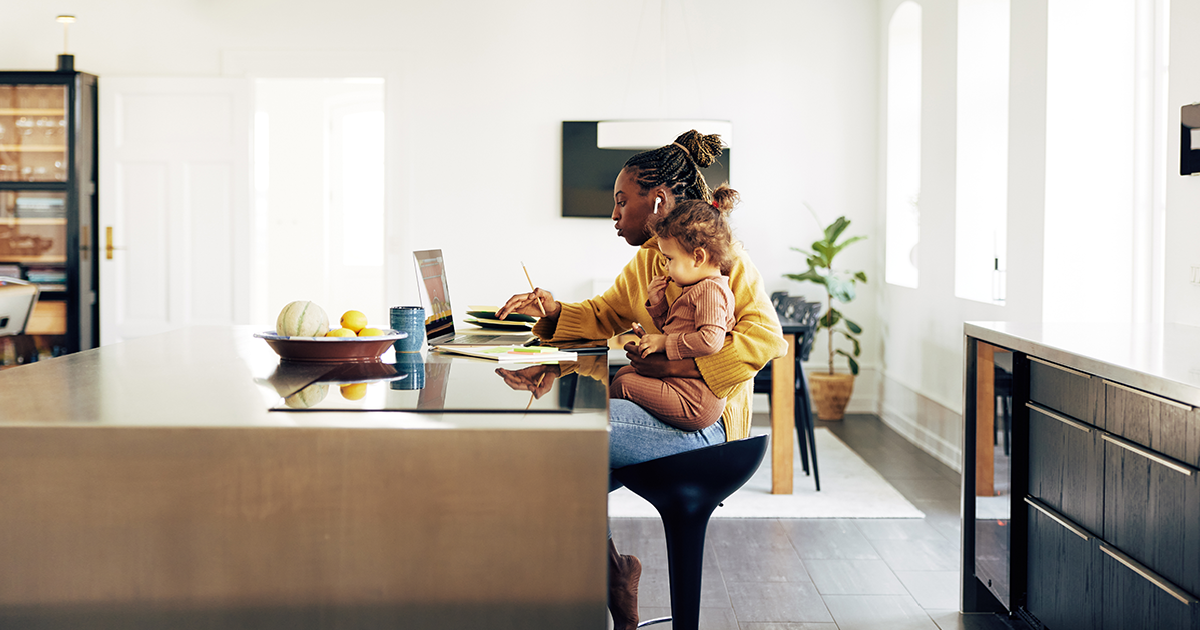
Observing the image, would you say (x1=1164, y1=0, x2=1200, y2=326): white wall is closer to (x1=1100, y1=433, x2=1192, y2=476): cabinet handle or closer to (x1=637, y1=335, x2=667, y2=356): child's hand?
(x1=1100, y1=433, x2=1192, y2=476): cabinet handle

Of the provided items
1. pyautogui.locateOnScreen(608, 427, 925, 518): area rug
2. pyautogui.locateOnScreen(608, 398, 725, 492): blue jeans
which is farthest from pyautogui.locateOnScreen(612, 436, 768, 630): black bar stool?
pyautogui.locateOnScreen(608, 427, 925, 518): area rug

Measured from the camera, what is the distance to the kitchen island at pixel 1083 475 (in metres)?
1.54

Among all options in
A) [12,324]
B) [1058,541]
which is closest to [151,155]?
[12,324]

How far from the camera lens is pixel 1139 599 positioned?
5.40 feet

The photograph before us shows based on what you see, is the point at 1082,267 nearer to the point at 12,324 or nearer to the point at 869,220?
the point at 869,220

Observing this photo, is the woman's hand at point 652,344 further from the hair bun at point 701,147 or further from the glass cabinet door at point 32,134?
the glass cabinet door at point 32,134

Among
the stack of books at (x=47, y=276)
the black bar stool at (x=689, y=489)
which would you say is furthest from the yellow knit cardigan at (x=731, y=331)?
the stack of books at (x=47, y=276)

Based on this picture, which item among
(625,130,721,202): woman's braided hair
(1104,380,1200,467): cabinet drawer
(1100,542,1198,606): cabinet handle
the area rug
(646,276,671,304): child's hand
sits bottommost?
Result: the area rug

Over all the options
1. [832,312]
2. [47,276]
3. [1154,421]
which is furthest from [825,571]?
[47,276]

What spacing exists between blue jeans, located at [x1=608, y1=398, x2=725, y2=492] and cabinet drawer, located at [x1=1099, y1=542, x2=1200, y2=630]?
0.85 meters

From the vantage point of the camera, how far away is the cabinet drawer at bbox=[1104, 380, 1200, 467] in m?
1.49

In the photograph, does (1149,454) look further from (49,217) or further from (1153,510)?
(49,217)

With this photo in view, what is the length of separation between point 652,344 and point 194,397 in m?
0.80

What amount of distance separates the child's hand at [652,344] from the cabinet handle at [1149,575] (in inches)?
38.8
